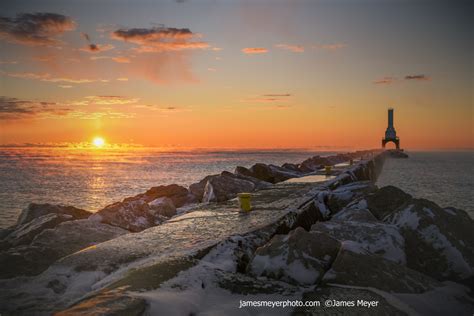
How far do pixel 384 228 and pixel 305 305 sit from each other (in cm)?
238

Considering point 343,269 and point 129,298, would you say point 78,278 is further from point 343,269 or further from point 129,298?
point 343,269

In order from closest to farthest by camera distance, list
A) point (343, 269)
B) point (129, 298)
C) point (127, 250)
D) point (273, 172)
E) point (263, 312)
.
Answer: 1. point (129, 298)
2. point (263, 312)
3. point (343, 269)
4. point (127, 250)
5. point (273, 172)

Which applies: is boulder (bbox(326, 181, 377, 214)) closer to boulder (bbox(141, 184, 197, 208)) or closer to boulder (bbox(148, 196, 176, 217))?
boulder (bbox(148, 196, 176, 217))

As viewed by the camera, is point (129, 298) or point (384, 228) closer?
point (129, 298)

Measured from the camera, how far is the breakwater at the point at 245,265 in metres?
2.91

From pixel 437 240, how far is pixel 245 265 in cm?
251

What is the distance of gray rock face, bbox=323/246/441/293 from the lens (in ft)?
10.6

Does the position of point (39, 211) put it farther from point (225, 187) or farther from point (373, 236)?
point (373, 236)

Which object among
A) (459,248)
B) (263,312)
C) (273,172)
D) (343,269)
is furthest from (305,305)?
(273,172)

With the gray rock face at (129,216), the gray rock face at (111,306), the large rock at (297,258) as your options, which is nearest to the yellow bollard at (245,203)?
the gray rock face at (129,216)

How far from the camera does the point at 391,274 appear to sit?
336 centimetres

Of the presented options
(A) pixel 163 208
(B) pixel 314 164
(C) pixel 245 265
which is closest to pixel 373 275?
(C) pixel 245 265

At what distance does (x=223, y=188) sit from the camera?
28.6ft

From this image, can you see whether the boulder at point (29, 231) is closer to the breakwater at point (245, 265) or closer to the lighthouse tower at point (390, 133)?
the breakwater at point (245, 265)
